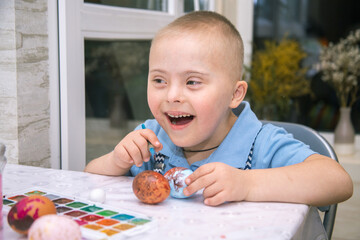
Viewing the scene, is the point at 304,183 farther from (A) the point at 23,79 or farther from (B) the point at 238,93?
(A) the point at 23,79

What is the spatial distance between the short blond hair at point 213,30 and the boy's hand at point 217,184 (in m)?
0.29

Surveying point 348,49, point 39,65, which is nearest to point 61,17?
point 39,65

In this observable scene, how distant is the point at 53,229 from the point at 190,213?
232 millimetres

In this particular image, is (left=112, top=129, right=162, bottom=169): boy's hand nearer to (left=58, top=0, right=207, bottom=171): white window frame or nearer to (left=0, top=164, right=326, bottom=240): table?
(left=0, top=164, right=326, bottom=240): table

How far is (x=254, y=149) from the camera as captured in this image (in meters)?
0.97

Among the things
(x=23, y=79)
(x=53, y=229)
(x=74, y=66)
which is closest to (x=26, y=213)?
(x=53, y=229)

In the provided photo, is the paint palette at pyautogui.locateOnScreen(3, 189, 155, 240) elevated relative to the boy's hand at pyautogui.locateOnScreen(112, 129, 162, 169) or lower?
lower

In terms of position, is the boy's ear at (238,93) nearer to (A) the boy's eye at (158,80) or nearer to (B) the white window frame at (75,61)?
(A) the boy's eye at (158,80)

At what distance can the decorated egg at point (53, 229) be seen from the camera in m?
0.51

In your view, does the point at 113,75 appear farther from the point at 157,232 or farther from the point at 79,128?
the point at 157,232

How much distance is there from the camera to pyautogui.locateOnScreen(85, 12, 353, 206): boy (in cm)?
81

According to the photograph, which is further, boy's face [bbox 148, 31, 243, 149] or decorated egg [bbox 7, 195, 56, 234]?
boy's face [bbox 148, 31, 243, 149]

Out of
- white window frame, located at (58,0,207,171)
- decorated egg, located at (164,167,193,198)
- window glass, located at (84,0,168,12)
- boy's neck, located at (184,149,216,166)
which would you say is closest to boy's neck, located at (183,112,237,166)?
boy's neck, located at (184,149,216,166)

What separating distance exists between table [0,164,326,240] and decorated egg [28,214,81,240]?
0.07 metres
